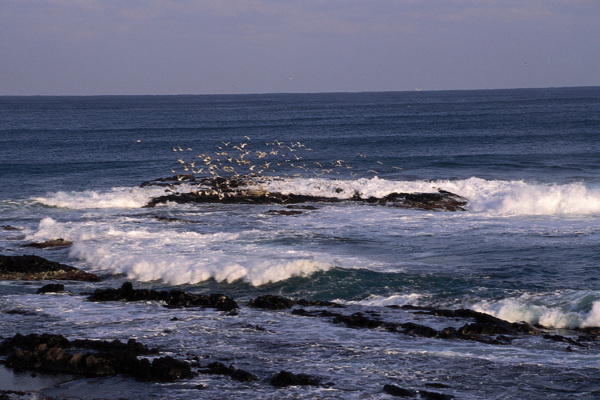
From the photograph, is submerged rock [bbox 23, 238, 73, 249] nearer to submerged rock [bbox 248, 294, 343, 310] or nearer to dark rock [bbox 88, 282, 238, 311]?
dark rock [bbox 88, 282, 238, 311]

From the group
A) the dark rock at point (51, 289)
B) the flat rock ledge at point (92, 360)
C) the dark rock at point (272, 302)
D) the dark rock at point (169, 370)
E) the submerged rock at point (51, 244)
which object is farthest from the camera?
the submerged rock at point (51, 244)

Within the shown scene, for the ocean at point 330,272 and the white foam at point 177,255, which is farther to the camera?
the white foam at point 177,255

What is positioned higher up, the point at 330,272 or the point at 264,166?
the point at 264,166

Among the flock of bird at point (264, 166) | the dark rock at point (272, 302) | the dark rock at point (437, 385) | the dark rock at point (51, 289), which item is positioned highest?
the flock of bird at point (264, 166)

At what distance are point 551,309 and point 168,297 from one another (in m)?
8.23

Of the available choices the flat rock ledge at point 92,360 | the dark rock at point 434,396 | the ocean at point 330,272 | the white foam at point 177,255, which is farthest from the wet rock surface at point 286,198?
the dark rock at point 434,396

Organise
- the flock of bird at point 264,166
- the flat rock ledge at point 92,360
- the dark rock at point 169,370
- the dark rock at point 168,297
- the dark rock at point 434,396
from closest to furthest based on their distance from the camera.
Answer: the dark rock at point 434,396, the dark rock at point 169,370, the flat rock ledge at point 92,360, the dark rock at point 168,297, the flock of bird at point 264,166

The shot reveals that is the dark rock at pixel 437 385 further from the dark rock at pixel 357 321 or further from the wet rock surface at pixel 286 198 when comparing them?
the wet rock surface at pixel 286 198

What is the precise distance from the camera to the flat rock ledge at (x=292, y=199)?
2950 centimetres

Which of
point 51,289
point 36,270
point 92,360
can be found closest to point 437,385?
point 92,360

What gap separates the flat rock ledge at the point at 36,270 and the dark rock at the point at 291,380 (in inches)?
358

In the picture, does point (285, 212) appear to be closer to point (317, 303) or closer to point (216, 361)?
point (317, 303)

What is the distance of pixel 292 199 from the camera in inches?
1217

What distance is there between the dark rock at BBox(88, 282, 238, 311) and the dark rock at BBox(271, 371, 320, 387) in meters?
4.48
